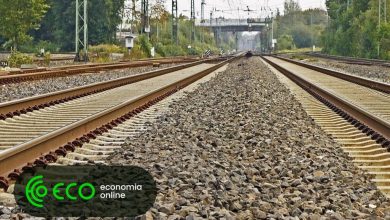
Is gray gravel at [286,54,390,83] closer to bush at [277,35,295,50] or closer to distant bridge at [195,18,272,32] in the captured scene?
bush at [277,35,295,50]

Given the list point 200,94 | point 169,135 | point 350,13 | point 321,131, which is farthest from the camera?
point 350,13

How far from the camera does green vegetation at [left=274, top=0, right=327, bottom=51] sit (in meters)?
154

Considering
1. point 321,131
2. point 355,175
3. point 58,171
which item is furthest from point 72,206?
point 321,131

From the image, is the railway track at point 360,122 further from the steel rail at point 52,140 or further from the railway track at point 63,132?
the steel rail at point 52,140

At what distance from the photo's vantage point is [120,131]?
9414 millimetres

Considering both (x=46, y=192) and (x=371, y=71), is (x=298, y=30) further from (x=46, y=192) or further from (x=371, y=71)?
(x=46, y=192)

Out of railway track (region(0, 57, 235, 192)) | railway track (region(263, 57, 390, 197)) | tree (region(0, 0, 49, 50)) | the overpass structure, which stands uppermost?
the overpass structure

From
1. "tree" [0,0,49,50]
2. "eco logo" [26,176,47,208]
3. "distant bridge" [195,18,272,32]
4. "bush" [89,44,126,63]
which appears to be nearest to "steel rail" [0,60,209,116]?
"eco logo" [26,176,47,208]

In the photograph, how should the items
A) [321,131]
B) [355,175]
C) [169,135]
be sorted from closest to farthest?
[355,175]
[169,135]
[321,131]

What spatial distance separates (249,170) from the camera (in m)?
6.56

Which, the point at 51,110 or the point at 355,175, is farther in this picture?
the point at 51,110

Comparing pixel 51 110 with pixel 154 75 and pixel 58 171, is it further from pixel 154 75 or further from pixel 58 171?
pixel 154 75

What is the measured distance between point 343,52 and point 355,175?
82487 millimetres

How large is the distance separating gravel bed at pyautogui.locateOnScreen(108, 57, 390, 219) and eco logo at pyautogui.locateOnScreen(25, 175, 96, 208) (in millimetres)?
578
